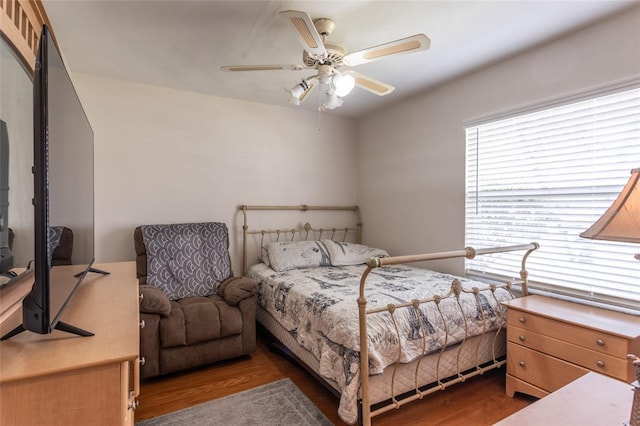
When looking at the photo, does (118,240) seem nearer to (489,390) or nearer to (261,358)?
(261,358)

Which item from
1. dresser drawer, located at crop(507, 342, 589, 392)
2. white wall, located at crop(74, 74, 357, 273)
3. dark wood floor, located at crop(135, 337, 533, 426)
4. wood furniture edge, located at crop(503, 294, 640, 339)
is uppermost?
white wall, located at crop(74, 74, 357, 273)

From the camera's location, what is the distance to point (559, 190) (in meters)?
2.23

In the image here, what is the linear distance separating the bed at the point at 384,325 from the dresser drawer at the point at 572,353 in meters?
0.15

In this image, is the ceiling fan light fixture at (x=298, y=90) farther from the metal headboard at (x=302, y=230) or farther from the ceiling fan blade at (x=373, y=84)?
the metal headboard at (x=302, y=230)

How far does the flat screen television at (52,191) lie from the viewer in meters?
0.84

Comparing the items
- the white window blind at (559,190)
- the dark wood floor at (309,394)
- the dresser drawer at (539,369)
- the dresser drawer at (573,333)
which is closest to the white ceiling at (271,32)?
the white window blind at (559,190)

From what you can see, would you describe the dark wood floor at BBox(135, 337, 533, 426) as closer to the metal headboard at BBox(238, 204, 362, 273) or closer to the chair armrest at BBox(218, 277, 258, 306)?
the chair armrest at BBox(218, 277, 258, 306)

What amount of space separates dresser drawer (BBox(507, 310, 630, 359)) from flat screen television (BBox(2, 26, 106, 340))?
89.8 inches

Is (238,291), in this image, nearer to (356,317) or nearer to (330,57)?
(356,317)

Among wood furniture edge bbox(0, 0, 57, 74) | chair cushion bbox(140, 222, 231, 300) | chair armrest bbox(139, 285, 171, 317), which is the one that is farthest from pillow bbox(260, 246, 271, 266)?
wood furniture edge bbox(0, 0, 57, 74)

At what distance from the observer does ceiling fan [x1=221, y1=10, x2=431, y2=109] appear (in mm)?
1596

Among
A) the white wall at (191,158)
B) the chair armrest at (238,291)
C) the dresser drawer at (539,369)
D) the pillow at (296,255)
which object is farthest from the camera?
Result: the pillow at (296,255)

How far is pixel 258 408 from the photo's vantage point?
2.02 meters

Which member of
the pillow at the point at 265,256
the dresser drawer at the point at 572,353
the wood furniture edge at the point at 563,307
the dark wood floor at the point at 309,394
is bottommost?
the dark wood floor at the point at 309,394
